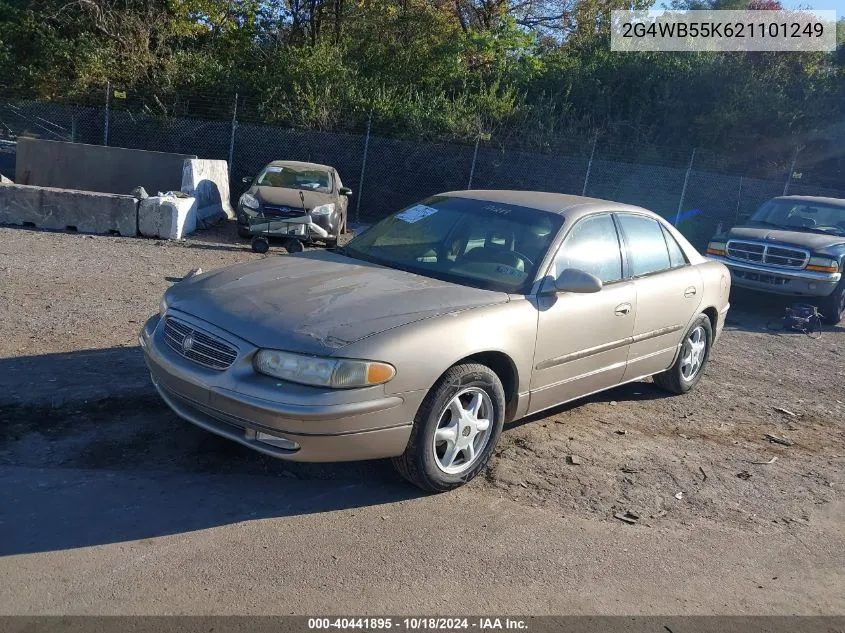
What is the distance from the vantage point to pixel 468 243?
17.1ft

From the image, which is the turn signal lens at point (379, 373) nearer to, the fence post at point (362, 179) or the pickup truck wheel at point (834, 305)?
the pickup truck wheel at point (834, 305)

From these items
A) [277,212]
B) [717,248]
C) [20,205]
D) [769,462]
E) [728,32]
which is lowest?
[769,462]

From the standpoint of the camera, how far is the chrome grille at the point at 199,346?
3.99m

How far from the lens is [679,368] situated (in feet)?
21.0

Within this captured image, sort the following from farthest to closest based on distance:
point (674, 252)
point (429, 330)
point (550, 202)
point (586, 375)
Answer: point (674, 252)
point (550, 202)
point (586, 375)
point (429, 330)

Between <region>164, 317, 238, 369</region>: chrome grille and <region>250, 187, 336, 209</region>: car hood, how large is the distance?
896 centimetres

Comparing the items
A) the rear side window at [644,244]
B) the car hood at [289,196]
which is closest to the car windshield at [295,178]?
the car hood at [289,196]

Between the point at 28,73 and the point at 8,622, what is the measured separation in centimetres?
2256

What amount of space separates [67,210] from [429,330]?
10482mm

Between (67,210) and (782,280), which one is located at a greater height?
(782,280)

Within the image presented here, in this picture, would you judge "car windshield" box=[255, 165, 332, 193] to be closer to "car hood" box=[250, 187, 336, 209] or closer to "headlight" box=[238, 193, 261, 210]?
"car hood" box=[250, 187, 336, 209]

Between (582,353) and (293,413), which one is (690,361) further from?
(293,413)

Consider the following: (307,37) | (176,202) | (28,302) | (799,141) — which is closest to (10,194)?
(176,202)

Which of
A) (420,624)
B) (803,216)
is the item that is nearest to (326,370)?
(420,624)
